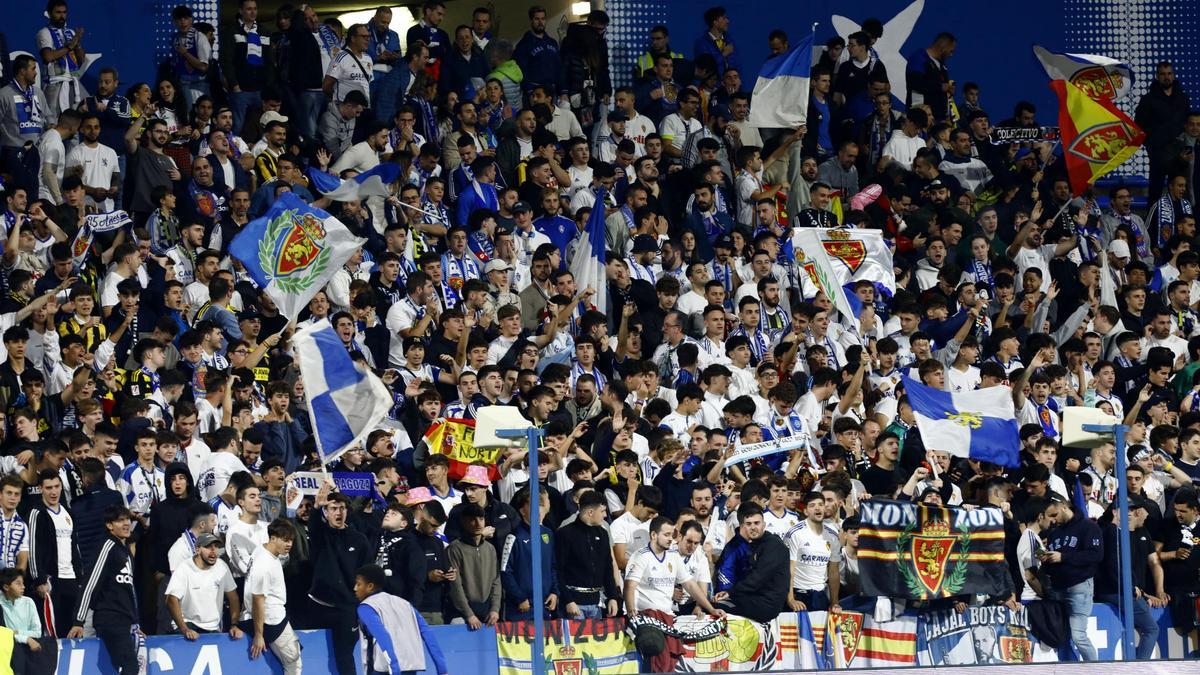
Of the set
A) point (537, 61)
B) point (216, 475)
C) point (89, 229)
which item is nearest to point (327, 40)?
point (537, 61)

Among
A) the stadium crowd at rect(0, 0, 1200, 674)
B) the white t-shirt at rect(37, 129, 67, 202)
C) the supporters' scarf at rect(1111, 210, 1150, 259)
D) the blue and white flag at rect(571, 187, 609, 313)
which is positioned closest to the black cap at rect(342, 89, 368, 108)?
the stadium crowd at rect(0, 0, 1200, 674)

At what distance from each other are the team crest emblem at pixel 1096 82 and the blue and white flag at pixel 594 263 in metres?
6.84

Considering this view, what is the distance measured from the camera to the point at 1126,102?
29.3m

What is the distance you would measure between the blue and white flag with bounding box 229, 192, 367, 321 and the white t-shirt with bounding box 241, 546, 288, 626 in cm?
317

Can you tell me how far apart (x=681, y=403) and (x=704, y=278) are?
8.26 ft

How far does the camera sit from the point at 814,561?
17219 mm

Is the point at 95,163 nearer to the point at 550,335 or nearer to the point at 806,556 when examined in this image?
the point at 550,335

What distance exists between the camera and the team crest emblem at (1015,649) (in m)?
17.4

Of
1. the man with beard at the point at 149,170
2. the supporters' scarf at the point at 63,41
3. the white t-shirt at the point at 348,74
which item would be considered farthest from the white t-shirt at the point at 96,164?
the white t-shirt at the point at 348,74

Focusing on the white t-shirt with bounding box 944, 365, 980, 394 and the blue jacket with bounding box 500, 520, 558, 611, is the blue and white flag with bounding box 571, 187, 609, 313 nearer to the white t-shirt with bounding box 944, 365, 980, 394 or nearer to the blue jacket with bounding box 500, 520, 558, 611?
the white t-shirt with bounding box 944, 365, 980, 394

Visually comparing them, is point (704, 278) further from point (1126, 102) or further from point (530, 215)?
point (1126, 102)

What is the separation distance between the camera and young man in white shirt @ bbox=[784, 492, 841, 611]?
1720cm

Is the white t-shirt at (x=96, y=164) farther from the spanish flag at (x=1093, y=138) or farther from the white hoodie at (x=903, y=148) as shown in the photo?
the spanish flag at (x=1093, y=138)

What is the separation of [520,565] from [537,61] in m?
9.72
